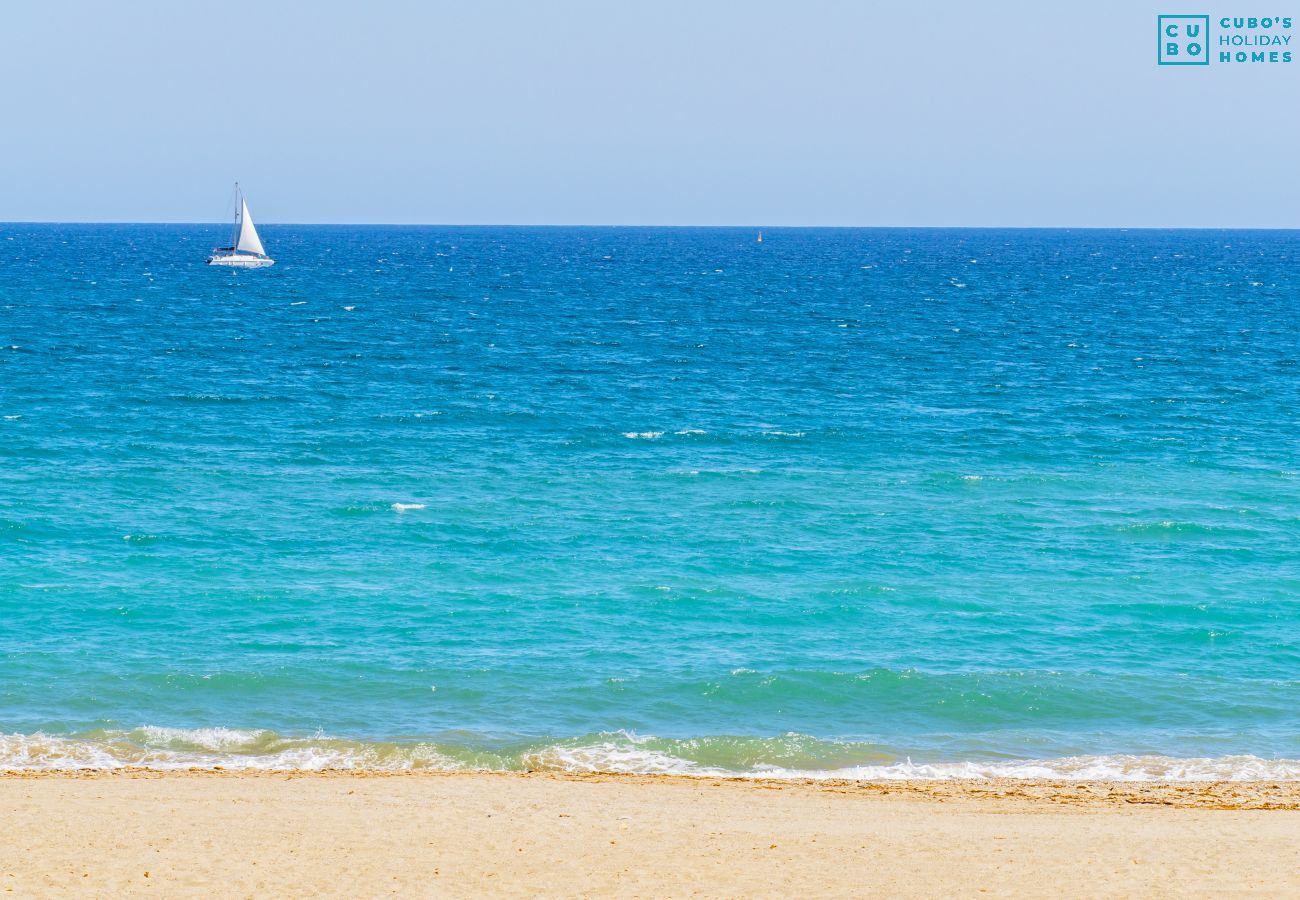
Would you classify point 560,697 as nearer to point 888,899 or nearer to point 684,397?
point 888,899

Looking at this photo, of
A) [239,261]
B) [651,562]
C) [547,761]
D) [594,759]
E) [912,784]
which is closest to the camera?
[912,784]

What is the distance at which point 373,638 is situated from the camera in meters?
33.3

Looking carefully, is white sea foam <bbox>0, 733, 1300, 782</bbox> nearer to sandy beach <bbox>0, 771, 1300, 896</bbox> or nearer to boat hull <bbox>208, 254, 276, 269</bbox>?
sandy beach <bbox>0, 771, 1300, 896</bbox>

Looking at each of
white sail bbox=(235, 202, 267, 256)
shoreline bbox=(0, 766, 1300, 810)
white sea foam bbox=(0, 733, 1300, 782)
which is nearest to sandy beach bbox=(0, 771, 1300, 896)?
shoreline bbox=(0, 766, 1300, 810)

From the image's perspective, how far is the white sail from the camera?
168m

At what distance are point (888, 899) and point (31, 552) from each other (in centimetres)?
3090

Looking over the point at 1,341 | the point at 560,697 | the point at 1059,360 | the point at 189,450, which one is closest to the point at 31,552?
the point at 189,450

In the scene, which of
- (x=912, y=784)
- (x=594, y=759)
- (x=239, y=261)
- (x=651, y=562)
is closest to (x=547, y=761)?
(x=594, y=759)

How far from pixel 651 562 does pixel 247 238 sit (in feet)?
488

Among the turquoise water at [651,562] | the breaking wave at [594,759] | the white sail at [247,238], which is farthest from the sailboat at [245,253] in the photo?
the breaking wave at [594,759]

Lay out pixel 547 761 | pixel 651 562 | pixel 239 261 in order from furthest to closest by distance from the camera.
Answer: pixel 239 261 < pixel 651 562 < pixel 547 761

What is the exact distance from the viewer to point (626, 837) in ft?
67.4

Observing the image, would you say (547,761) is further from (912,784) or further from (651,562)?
(651,562)

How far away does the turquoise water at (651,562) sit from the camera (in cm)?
2806
